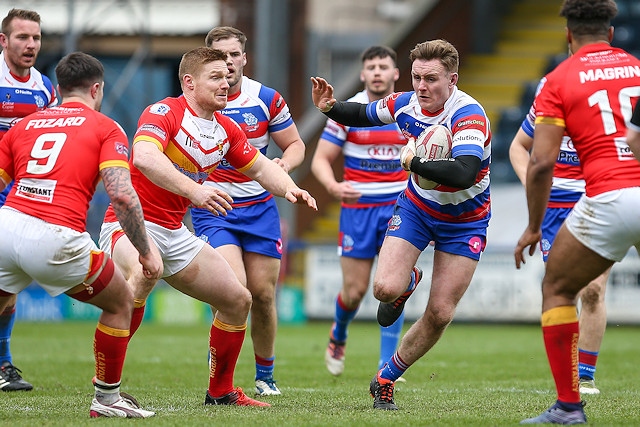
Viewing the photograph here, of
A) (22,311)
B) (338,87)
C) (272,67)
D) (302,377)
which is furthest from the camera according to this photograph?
(338,87)

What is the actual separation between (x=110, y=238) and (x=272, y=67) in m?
13.2

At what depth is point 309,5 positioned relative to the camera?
77.7 feet

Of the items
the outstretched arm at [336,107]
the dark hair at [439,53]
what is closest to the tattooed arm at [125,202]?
the outstretched arm at [336,107]

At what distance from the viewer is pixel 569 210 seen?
8.95 meters

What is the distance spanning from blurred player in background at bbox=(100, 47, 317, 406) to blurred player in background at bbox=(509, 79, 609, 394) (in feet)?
8.37

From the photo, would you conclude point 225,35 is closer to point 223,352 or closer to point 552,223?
point 223,352

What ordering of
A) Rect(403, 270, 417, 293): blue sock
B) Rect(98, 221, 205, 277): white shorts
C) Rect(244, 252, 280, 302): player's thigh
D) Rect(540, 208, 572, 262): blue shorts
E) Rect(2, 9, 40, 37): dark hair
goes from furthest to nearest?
Rect(540, 208, 572, 262): blue shorts < Rect(2, 9, 40, 37): dark hair < Rect(244, 252, 280, 302): player's thigh < Rect(403, 270, 417, 293): blue sock < Rect(98, 221, 205, 277): white shorts

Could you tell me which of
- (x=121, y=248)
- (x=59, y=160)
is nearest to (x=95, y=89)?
(x=59, y=160)

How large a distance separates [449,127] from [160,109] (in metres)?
1.96

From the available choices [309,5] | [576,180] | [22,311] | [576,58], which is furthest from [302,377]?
[309,5]

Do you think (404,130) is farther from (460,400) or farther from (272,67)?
(272,67)

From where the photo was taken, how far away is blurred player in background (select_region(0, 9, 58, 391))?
28.2 feet

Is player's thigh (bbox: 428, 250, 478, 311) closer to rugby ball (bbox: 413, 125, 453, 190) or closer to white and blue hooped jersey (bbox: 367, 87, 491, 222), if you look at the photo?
white and blue hooped jersey (bbox: 367, 87, 491, 222)

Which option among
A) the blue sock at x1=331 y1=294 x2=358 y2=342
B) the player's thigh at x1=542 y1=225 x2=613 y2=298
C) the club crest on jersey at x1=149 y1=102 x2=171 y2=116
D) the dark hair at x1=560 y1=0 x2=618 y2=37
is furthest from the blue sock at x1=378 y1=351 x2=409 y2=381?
the blue sock at x1=331 y1=294 x2=358 y2=342
